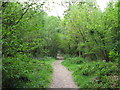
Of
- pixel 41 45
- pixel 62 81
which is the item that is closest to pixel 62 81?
pixel 62 81

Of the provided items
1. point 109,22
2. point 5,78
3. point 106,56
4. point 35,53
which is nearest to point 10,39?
point 5,78

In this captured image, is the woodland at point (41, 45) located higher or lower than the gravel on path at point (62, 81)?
higher

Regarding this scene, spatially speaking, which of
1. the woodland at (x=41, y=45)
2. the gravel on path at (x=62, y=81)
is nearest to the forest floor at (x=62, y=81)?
the gravel on path at (x=62, y=81)

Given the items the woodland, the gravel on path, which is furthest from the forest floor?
the woodland

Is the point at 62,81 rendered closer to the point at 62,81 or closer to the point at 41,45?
the point at 62,81

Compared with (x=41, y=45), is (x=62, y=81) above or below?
below

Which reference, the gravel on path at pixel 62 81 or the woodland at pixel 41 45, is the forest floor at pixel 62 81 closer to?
the gravel on path at pixel 62 81

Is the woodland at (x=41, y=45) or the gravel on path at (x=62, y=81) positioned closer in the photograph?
the woodland at (x=41, y=45)

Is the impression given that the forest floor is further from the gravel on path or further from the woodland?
the woodland

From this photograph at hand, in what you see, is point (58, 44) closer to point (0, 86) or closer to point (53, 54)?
point (53, 54)

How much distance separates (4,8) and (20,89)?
3.67 meters

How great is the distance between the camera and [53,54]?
3166cm

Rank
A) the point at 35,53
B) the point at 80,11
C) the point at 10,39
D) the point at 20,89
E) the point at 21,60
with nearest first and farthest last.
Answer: the point at 10,39 < the point at 21,60 < the point at 20,89 < the point at 80,11 < the point at 35,53

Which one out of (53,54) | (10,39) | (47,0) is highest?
(47,0)
